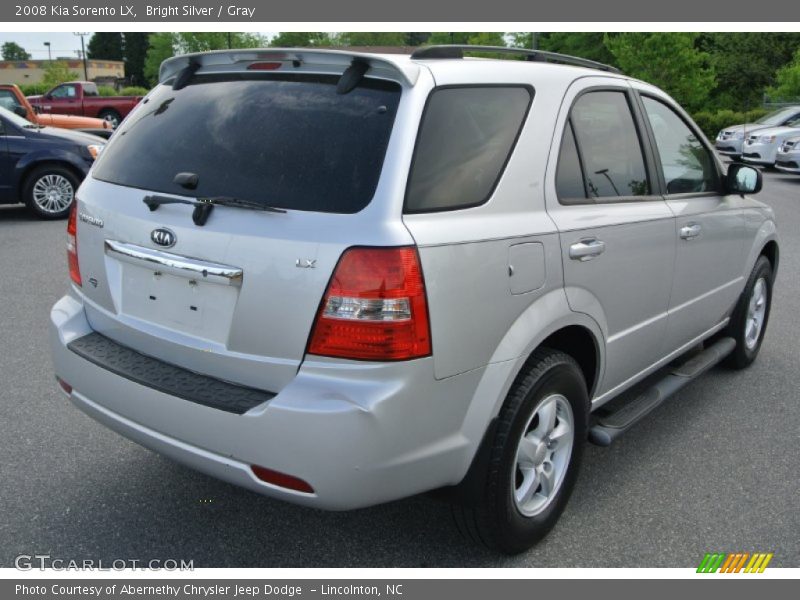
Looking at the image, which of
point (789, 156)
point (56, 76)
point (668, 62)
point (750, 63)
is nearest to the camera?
point (789, 156)

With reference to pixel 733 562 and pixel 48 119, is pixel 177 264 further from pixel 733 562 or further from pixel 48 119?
pixel 48 119

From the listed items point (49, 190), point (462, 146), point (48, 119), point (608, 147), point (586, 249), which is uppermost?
point (462, 146)

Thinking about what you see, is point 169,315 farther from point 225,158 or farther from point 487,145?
point 487,145

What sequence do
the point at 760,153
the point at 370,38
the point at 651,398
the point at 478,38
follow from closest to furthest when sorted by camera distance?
the point at 651,398
the point at 760,153
the point at 478,38
the point at 370,38

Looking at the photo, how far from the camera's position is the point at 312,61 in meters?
2.70

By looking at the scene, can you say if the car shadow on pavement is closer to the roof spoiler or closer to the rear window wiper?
the roof spoiler

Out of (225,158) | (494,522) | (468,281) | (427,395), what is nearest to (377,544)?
(494,522)

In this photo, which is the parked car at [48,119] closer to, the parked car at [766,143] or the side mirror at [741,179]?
the side mirror at [741,179]

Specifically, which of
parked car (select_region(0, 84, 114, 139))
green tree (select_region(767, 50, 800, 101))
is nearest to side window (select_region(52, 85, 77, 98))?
parked car (select_region(0, 84, 114, 139))

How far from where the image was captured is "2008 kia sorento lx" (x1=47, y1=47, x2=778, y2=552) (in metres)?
2.34

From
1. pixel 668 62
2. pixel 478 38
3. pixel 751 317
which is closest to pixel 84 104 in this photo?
pixel 668 62

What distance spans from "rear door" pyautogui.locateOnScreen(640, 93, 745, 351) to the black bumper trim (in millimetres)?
A: 2357

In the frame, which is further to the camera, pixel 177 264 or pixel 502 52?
pixel 502 52

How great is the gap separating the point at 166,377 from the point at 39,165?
30.2ft
